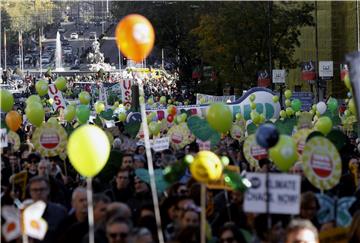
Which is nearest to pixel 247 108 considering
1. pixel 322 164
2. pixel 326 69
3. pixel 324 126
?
pixel 326 69

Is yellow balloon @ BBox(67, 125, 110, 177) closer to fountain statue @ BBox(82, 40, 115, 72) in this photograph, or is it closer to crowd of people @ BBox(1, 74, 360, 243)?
crowd of people @ BBox(1, 74, 360, 243)

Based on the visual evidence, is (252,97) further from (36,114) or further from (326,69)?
(36,114)

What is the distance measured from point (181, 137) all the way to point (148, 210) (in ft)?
23.3

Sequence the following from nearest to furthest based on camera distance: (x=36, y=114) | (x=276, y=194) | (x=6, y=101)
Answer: (x=276, y=194), (x=36, y=114), (x=6, y=101)

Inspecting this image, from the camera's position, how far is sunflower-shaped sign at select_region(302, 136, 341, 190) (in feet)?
31.7

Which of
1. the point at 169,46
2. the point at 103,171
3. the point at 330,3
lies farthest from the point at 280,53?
the point at 103,171

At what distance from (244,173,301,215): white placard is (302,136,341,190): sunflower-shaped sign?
4.33 ft

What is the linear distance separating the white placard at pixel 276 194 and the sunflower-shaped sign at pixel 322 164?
132 cm

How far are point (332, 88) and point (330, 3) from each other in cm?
352

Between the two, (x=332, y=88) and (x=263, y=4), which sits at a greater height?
(x=263, y=4)

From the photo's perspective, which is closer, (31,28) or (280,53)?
(280,53)

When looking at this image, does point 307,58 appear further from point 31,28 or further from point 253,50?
point 31,28

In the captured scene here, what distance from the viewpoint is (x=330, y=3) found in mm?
43594

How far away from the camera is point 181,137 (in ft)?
52.6
